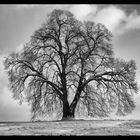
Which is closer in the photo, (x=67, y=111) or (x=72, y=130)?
(x=72, y=130)

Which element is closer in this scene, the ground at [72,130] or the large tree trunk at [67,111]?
the ground at [72,130]

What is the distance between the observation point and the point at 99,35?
32.7 meters

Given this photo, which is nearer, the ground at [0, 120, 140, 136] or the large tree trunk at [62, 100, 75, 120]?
the ground at [0, 120, 140, 136]

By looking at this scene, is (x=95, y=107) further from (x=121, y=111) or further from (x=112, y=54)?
(x=112, y=54)

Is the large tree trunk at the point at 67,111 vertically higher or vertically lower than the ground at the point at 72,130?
higher

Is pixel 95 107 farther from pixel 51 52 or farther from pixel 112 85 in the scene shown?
pixel 51 52

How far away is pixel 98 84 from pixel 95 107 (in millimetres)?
2347

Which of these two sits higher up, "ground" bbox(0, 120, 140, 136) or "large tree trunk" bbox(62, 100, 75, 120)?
"large tree trunk" bbox(62, 100, 75, 120)

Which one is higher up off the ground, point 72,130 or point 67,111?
point 67,111

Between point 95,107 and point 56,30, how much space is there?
8.76 metres
